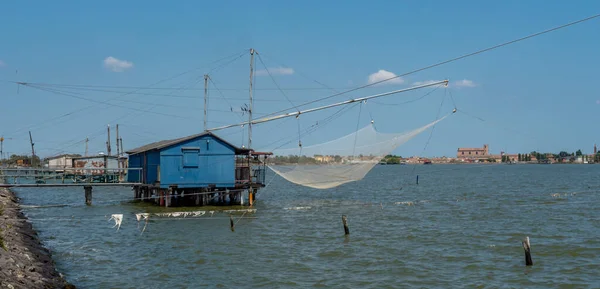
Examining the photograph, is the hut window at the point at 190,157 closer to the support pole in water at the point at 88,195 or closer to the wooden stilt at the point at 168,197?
the wooden stilt at the point at 168,197

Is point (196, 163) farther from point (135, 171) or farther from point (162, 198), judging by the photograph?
point (135, 171)

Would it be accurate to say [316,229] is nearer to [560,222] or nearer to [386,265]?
[386,265]

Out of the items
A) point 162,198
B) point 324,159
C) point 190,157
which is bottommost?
point 162,198

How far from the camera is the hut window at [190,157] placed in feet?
106

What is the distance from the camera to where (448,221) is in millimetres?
28031

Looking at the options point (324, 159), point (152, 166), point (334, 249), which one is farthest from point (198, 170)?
point (334, 249)

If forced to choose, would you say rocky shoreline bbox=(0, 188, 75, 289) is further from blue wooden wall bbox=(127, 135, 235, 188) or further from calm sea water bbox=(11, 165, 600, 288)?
blue wooden wall bbox=(127, 135, 235, 188)

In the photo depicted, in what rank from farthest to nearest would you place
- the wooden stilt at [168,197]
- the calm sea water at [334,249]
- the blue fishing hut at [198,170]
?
the wooden stilt at [168,197]
the blue fishing hut at [198,170]
the calm sea water at [334,249]

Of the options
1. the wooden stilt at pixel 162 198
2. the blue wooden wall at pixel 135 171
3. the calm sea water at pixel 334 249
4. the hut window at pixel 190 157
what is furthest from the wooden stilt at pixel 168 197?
the blue wooden wall at pixel 135 171

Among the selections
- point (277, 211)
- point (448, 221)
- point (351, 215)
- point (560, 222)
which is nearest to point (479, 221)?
point (448, 221)

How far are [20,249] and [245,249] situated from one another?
735cm

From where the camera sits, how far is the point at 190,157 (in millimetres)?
32562

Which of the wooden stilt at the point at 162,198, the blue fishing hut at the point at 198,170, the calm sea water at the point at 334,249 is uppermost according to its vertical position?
the blue fishing hut at the point at 198,170

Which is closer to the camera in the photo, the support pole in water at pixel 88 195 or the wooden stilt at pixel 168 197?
the wooden stilt at pixel 168 197
